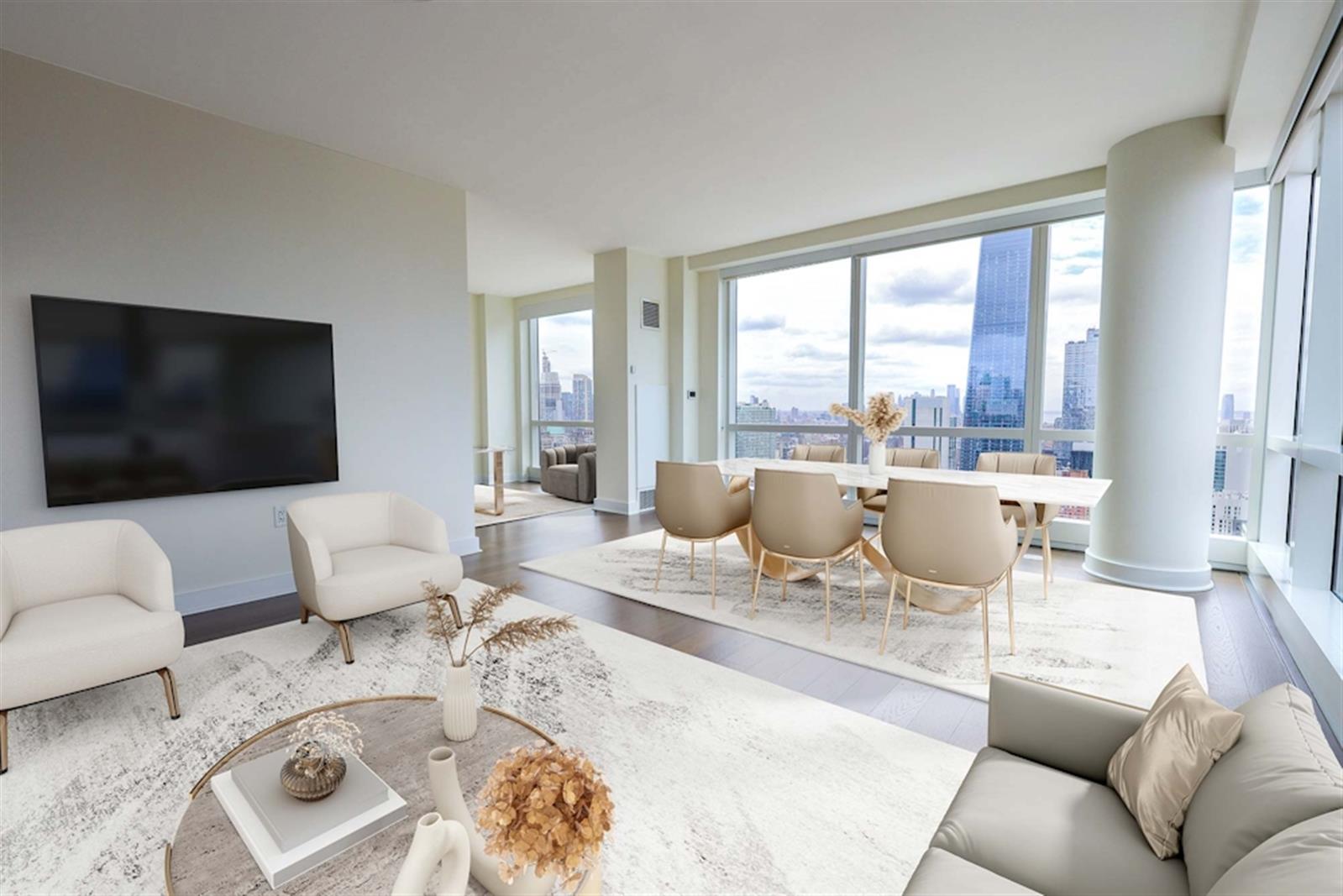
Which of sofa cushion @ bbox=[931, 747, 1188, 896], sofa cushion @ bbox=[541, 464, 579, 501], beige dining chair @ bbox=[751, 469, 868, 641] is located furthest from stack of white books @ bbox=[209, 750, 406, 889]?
sofa cushion @ bbox=[541, 464, 579, 501]

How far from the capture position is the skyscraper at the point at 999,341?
17.1 feet

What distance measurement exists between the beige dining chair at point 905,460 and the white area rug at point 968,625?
526 mm

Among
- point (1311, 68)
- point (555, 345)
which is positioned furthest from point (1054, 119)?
point (555, 345)

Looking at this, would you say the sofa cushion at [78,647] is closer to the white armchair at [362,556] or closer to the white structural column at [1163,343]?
the white armchair at [362,556]

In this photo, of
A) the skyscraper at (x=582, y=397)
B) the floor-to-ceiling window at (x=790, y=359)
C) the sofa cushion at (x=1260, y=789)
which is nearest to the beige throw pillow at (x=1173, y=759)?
the sofa cushion at (x=1260, y=789)

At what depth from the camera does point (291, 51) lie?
2957 mm

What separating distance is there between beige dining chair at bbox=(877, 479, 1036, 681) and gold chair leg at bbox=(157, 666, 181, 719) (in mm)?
3114

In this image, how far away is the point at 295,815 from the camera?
1.37 metres

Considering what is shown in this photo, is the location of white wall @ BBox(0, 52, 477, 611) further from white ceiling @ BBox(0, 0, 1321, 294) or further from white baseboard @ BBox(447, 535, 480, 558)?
white ceiling @ BBox(0, 0, 1321, 294)

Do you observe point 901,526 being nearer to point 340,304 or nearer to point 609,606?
point 609,606

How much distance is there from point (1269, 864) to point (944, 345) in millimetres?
5415

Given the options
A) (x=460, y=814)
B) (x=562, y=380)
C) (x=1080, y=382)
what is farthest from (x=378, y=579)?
(x=562, y=380)

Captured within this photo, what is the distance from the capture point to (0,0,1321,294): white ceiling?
8.90 feet

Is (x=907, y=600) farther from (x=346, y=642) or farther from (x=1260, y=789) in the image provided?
(x=346, y=642)
